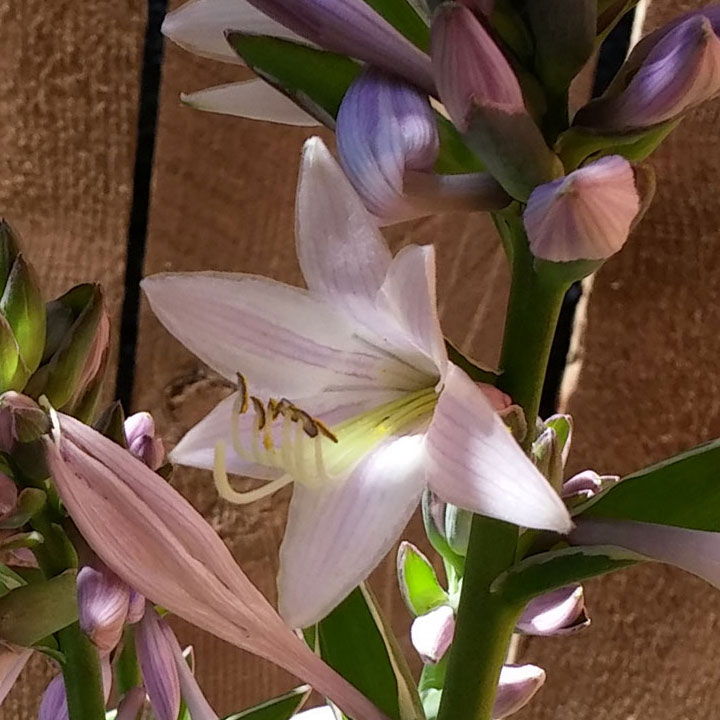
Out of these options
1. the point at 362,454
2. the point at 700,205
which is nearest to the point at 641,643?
the point at 700,205

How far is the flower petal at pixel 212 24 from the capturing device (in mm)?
282

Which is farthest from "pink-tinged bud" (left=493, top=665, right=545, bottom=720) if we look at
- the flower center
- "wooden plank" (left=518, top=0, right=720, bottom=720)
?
"wooden plank" (left=518, top=0, right=720, bottom=720)

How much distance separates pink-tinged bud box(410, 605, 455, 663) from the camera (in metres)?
0.36

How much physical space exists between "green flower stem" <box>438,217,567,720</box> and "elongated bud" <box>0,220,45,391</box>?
0.45ft

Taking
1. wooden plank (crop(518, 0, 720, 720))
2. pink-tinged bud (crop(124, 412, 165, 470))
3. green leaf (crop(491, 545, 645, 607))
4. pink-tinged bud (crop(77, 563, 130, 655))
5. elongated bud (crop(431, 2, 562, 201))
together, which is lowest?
wooden plank (crop(518, 0, 720, 720))

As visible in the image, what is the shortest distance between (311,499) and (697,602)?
19.5 inches

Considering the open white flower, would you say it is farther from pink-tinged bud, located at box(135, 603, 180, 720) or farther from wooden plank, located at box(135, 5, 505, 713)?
wooden plank, located at box(135, 5, 505, 713)

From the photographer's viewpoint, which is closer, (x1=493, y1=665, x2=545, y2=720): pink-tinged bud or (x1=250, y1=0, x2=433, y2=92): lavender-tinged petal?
(x1=250, y1=0, x2=433, y2=92): lavender-tinged petal

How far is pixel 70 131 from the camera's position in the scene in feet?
1.99

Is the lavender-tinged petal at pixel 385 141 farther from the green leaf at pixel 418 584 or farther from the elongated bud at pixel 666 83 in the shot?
the green leaf at pixel 418 584

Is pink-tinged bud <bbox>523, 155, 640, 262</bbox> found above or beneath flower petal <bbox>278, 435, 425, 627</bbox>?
above

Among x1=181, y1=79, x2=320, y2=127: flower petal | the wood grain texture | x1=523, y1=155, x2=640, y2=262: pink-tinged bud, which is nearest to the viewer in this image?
x1=523, y1=155, x2=640, y2=262: pink-tinged bud

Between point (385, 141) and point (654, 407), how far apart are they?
47 centimetres

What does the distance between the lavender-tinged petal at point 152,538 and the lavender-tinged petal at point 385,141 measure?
0.26ft
